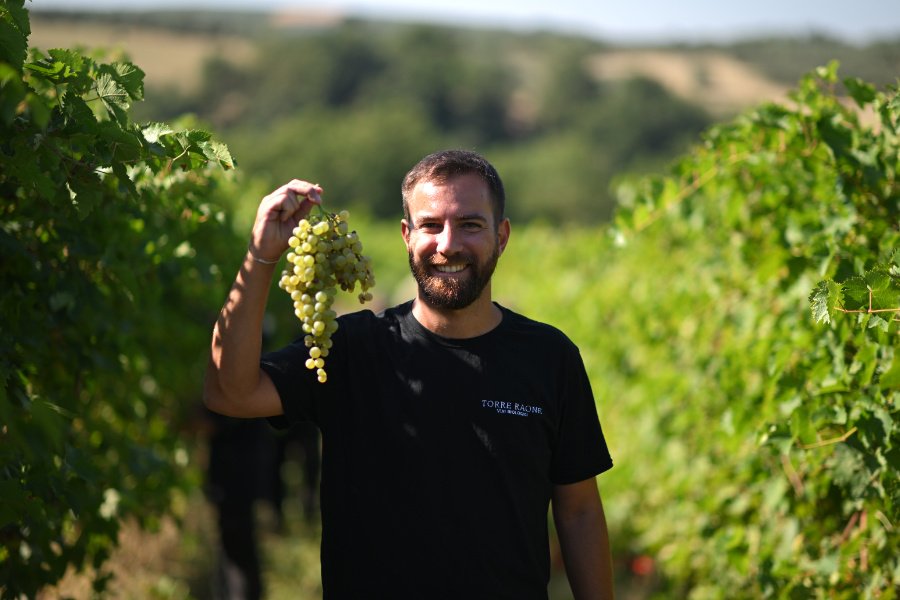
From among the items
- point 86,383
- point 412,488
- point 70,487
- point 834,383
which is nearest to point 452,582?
point 412,488

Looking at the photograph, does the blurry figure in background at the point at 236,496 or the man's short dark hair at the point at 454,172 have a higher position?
the man's short dark hair at the point at 454,172

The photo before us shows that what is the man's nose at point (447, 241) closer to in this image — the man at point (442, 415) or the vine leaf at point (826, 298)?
the man at point (442, 415)

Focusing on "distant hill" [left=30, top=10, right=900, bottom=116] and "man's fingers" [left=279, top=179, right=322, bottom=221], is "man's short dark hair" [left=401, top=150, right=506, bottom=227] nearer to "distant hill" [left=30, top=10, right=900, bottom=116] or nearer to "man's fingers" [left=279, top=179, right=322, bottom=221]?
"man's fingers" [left=279, top=179, right=322, bottom=221]

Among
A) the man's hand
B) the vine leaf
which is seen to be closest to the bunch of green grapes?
the man's hand

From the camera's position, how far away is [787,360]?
2930mm

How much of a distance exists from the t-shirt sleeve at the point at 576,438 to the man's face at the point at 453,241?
307mm

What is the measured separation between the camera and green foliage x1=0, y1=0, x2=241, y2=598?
1982mm

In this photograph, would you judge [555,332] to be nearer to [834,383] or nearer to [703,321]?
[834,383]

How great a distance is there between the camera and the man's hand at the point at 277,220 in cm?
202

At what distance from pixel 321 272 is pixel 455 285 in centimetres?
32

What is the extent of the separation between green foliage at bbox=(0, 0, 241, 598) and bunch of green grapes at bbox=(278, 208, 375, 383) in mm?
252

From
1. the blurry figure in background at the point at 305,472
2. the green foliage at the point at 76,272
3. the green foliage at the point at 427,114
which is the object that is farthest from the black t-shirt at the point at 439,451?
the green foliage at the point at 427,114

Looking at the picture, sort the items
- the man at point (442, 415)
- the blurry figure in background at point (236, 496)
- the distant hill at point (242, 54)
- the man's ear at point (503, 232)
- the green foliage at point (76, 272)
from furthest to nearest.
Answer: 1. the distant hill at point (242, 54)
2. the blurry figure in background at point (236, 496)
3. the man's ear at point (503, 232)
4. the man at point (442, 415)
5. the green foliage at point (76, 272)

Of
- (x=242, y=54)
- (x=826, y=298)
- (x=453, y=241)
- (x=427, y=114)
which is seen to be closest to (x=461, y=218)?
(x=453, y=241)
